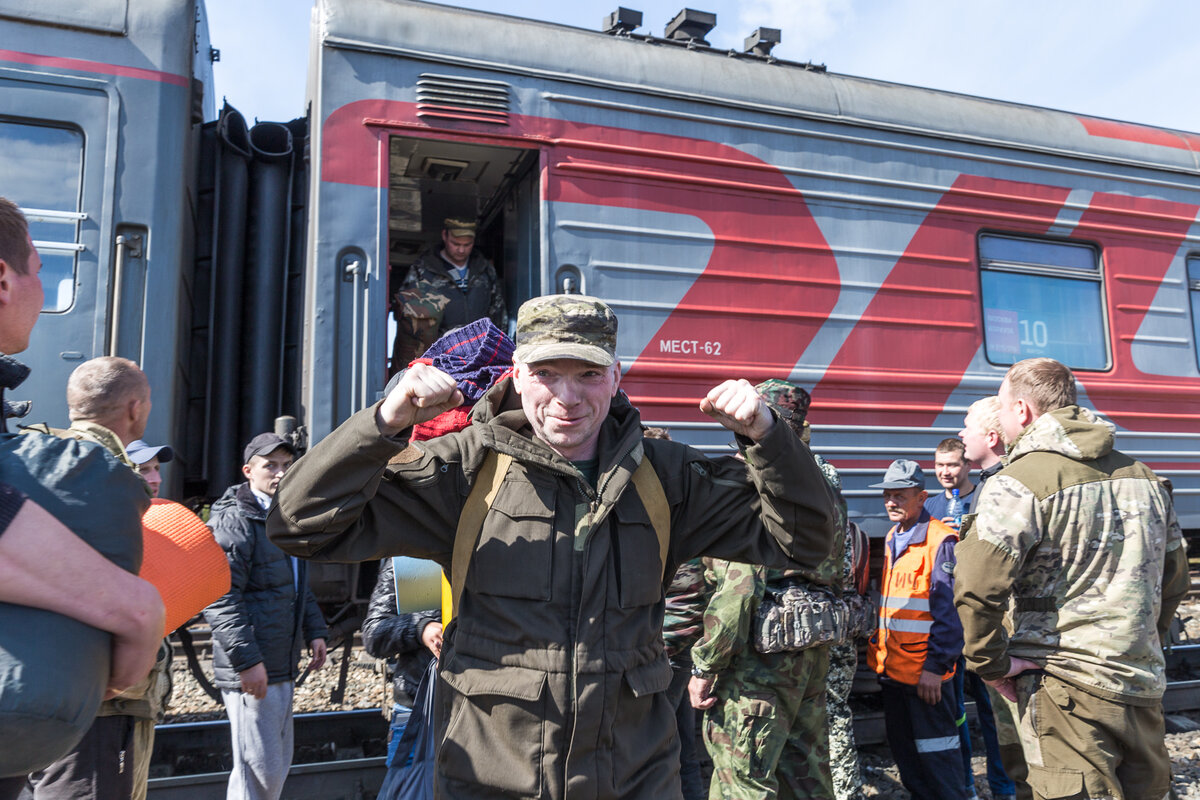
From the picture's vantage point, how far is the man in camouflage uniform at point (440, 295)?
4.49m

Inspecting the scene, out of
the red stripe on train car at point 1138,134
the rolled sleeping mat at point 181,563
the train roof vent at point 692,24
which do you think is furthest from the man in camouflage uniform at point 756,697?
the red stripe on train car at point 1138,134

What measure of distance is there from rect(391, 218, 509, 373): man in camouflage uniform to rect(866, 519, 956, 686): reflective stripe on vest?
2426mm

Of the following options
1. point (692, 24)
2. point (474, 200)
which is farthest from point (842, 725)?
point (692, 24)

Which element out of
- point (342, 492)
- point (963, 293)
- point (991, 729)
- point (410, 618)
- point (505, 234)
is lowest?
point (991, 729)

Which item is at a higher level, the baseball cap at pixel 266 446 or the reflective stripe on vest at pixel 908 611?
the baseball cap at pixel 266 446

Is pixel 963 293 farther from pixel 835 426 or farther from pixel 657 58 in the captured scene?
pixel 657 58

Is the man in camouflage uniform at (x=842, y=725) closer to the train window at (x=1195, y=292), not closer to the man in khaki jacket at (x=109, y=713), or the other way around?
the man in khaki jacket at (x=109, y=713)

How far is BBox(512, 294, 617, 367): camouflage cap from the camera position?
1800 millimetres

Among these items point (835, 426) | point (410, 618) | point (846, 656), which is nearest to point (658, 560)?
point (410, 618)

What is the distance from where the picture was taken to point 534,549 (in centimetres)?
177

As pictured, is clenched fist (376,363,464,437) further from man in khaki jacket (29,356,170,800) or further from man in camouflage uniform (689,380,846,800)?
man in camouflage uniform (689,380,846,800)

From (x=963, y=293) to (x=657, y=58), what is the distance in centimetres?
220

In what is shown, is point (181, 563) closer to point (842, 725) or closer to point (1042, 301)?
point (842, 725)

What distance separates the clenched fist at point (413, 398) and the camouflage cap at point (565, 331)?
218 mm
